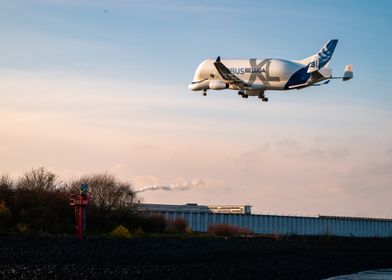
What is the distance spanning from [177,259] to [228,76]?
77.9 feet

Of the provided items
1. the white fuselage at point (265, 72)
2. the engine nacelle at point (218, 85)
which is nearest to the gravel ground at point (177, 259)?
the white fuselage at point (265, 72)

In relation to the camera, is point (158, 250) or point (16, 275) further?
point (158, 250)

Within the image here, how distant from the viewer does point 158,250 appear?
43281mm

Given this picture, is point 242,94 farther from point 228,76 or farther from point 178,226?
point 178,226

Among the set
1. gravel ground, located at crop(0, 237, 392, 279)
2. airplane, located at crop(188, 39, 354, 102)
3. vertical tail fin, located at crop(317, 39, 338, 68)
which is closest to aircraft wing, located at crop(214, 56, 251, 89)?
airplane, located at crop(188, 39, 354, 102)

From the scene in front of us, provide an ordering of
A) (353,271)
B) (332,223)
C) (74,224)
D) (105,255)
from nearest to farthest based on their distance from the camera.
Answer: (105,255) → (353,271) → (74,224) → (332,223)

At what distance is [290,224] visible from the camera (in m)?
76.2

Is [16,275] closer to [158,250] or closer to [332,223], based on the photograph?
[158,250]

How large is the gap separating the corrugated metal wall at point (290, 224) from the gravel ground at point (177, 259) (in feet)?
52.6

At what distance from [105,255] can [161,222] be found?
18.6 m

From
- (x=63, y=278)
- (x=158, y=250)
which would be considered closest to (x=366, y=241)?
(x=158, y=250)

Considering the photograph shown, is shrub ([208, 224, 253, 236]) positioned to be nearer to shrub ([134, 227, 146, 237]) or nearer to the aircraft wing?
shrub ([134, 227, 146, 237])

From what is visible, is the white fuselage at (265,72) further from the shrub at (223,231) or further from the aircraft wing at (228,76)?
the shrub at (223,231)

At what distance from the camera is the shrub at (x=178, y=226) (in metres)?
59.0
